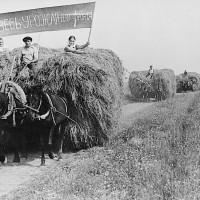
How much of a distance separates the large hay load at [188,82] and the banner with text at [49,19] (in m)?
21.3

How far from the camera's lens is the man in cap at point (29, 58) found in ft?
26.9

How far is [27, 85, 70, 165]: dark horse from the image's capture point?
24.3ft

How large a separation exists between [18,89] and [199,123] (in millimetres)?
4601

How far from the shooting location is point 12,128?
25.9 feet

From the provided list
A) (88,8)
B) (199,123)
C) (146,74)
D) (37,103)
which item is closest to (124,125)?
(199,123)

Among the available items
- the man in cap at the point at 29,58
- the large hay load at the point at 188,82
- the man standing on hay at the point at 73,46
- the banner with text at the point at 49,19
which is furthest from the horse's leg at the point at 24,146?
the large hay load at the point at 188,82

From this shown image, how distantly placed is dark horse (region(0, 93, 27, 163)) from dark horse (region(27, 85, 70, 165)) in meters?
0.27

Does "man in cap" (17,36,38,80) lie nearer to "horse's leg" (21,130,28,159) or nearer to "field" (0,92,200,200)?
"horse's leg" (21,130,28,159)

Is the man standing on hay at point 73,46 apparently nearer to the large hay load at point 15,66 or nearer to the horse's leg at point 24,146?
the large hay load at point 15,66

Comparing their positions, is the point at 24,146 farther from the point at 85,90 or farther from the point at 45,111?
the point at 85,90

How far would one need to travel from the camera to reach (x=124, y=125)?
11688 mm

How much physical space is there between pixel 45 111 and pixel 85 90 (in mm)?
1203

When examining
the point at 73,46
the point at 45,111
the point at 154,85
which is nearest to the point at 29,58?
the point at 73,46

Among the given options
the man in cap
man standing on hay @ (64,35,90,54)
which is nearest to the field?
the man in cap
